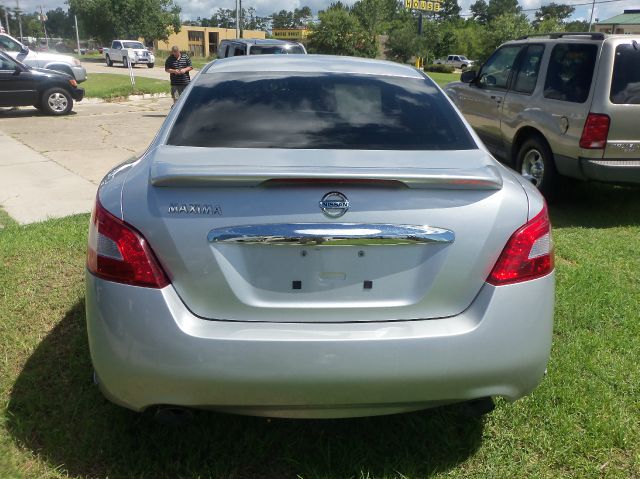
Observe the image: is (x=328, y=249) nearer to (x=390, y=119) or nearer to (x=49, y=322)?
(x=390, y=119)

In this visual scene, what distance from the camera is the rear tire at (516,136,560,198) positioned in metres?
6.61

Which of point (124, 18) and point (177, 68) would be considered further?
point (124, 18)

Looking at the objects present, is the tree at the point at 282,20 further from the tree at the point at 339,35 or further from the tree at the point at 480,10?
the tree at the point at 339,35

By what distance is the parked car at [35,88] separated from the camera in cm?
1404

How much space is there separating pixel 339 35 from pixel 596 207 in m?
51.4

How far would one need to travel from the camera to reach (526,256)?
229cm

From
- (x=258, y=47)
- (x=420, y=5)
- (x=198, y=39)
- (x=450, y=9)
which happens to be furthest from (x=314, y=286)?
(x=450, y=9)

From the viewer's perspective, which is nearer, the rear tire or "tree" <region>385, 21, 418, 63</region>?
the rear tire

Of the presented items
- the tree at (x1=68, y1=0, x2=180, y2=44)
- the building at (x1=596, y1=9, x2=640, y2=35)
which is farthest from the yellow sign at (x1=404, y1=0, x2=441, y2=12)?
the tree at (x1=68, y1=0, x2=180, y2=44)

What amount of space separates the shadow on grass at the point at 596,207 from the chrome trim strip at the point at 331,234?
14.8ft

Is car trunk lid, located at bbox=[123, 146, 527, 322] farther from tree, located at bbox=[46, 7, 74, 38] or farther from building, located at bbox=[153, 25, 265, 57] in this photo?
tree, located at bbox=[46, 7, 74, 38]

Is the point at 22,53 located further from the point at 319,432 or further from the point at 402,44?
the point at 402,44

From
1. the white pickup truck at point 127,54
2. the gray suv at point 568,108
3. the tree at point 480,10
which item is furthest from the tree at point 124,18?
the tree at point 480,10

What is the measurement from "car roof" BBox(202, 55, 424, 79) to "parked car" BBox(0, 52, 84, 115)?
1252 cm
